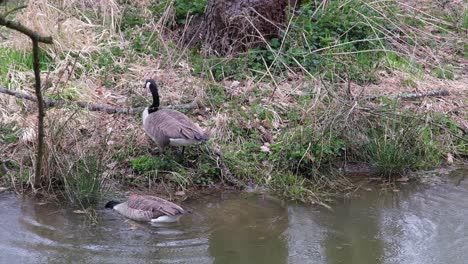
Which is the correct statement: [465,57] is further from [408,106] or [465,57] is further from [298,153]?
[298,153]

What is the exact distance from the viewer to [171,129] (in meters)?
8.07

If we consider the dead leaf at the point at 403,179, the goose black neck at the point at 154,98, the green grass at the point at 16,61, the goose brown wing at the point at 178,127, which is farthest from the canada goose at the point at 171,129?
the dead leaf at the point at 403,179

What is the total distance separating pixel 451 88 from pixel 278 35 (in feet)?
8.26

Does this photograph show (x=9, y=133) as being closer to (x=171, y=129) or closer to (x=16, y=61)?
(x=16, y=61)

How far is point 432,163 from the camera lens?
8992 millimetres

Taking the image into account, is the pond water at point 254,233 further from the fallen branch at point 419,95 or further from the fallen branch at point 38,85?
the fallen branch at point 419,95

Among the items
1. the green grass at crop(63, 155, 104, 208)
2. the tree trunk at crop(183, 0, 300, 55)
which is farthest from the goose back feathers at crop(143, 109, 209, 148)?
the tree trunk at crop(183, 0, 300, 55)

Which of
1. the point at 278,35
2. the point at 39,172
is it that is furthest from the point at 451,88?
the point at 39,172

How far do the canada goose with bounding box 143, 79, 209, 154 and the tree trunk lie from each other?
7.75ft

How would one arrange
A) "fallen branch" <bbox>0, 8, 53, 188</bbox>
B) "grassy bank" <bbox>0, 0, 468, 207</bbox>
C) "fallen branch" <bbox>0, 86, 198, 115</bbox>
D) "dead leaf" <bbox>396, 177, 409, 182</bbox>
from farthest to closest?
1. "fallen branch" <bbox>0, 86, 198, 115</bbox>
2. "dead leaf" <bbox>396, 177, 409, 182</bbox>
3. "grassy bank" <bbox>0, 0, 468, 207</bbox>
4. "fallen branch" <bbox>0, 8, 53, 188</bbox>

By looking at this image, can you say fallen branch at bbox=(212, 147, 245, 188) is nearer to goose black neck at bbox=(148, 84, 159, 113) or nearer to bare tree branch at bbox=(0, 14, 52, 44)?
goose black neck at bbox=(148, 84, 159, 113)

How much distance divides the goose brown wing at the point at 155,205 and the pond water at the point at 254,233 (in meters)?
0.15

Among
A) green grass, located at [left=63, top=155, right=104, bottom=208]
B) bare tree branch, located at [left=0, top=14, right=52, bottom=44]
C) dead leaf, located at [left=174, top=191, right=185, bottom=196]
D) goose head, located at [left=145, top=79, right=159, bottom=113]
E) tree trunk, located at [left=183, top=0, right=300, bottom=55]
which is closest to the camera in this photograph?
bare tree branch, located at [left=0, top=14, right=52, bottom=44]

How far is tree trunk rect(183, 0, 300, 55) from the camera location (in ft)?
34.3
